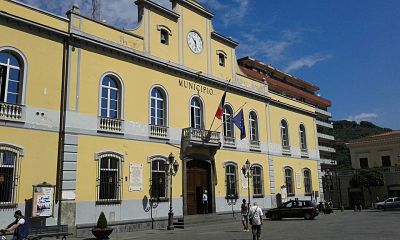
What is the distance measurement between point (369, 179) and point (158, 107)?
34.8 metres

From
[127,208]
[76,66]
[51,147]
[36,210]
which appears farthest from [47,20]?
[127,208]

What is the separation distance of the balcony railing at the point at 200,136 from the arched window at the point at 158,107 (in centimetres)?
158

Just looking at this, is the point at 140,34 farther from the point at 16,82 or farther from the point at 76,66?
the point at 16,82

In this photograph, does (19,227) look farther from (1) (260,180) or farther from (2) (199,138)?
(1) (260,180)

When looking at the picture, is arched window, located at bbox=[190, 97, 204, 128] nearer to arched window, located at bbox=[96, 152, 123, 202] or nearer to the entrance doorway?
the entrance doorway

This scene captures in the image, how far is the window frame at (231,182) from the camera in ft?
90.6

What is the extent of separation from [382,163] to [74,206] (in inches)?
1850

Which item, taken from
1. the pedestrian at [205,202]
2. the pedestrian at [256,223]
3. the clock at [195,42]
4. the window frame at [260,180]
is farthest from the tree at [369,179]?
the pedestrian at [256,223]

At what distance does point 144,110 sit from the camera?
22812 mm

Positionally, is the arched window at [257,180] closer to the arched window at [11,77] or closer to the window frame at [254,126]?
the window frame at [254,126]

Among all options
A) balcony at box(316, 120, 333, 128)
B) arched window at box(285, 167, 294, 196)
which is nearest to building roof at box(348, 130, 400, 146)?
balcony at box(316, 120, 333, 128)

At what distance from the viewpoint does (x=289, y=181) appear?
113 ft

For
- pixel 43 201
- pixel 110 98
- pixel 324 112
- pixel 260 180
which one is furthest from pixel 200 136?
pixel 324 112

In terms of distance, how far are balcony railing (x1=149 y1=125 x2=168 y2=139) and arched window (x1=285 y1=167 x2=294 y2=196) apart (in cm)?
1456
